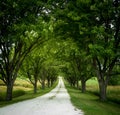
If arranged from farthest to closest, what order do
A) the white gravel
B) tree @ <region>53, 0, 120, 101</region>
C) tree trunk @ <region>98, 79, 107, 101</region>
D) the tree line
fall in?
tree trunk @ <region>98, 79, 107, 101</region>, tree @ <region>53, 0, 120, 101</region>, the tree line, the white gravel

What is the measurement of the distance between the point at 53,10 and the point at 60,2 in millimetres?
1135

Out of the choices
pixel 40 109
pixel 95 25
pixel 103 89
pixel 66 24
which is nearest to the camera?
pixel 40 109

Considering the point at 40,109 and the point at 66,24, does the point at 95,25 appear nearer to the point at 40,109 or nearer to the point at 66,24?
the point at 66,24

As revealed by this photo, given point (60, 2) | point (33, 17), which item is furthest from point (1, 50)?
point (60, 2)

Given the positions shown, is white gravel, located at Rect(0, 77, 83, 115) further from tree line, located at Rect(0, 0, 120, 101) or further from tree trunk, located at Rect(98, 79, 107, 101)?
tree trunk, located at Rect(98, 79, 107, 101)

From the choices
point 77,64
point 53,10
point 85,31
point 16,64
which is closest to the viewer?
point 85,31

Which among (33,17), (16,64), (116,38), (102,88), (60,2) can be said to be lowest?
(102,88)

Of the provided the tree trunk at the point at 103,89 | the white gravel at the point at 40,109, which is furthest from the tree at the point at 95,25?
the white gravel at the point at 40,109

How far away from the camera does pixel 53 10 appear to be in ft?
90.3

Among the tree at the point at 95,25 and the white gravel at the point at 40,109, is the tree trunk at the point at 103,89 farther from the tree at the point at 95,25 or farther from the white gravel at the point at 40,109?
the white gravel at the point at 40,109

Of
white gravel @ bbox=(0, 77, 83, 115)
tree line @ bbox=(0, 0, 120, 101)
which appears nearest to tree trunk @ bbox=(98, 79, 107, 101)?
tree line @ bbox=(0, 0, 120, 101)

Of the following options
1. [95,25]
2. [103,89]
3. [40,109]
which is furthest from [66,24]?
[40,109]

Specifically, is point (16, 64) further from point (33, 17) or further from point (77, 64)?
point (77, 64)

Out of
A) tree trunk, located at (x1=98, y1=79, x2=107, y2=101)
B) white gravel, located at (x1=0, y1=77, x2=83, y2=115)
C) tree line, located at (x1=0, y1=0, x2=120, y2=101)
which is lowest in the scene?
white gravel, located at (x1=0, y1=77, x2=83, y2=115)
